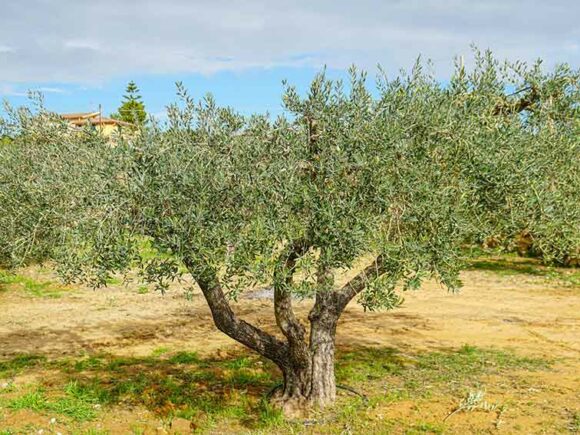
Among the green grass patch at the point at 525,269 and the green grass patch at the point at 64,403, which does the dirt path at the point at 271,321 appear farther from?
the green grass patch at the point at 64,403

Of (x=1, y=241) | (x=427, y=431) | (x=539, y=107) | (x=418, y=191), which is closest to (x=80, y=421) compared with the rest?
(x=1, y=241)

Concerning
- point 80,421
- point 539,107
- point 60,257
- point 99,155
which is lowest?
point 80,421

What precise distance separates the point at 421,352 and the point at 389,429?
561 cm

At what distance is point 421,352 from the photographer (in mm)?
16828

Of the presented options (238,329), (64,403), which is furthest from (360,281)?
(64,403)

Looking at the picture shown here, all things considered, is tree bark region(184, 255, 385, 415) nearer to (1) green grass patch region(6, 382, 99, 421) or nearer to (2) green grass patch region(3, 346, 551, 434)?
(2) green grass patch region(3, 346, 551, 434)

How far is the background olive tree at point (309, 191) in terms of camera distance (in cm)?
890

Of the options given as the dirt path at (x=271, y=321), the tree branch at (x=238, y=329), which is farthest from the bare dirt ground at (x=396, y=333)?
the tree branch at (x=238, y=329)

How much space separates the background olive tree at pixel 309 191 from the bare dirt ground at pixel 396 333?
11.0 ft

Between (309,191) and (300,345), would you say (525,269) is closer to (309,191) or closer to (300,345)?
(300,345)

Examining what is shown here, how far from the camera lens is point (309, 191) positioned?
8.99 meters

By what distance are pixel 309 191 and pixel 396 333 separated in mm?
11110

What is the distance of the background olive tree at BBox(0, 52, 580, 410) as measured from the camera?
29.2ft

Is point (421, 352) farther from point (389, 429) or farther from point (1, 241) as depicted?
point (1, 241)
